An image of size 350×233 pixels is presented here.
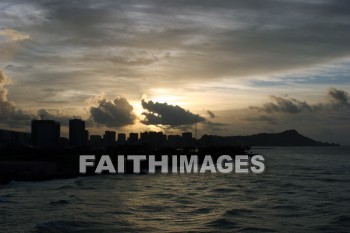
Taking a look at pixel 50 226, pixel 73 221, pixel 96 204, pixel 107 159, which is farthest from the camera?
pixel 107 159

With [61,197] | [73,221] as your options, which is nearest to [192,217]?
[73,221]

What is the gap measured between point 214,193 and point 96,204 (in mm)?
16354

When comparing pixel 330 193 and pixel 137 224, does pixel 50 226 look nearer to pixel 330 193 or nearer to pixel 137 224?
pixel 137 224

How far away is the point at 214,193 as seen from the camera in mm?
53500

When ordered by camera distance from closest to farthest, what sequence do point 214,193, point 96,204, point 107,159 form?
point 96,204 < point 214,193 < point 107,159

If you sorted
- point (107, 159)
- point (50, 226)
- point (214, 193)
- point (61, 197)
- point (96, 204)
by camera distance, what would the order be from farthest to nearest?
point (107, 159) → point (214, 193) → point (61, 197) → point (96, 204) → point (50, 226)

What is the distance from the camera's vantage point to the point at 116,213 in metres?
36.6

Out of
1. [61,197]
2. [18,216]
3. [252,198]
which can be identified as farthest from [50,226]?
[252,198]

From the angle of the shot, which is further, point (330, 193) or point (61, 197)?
point (330, 193)

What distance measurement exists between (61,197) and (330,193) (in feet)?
98.8

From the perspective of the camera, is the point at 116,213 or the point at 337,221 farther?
the point at 116,213

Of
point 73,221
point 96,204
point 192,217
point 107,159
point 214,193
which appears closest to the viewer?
point 73,221

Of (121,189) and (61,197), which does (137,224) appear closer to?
(61,197)

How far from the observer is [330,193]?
2135 inches
